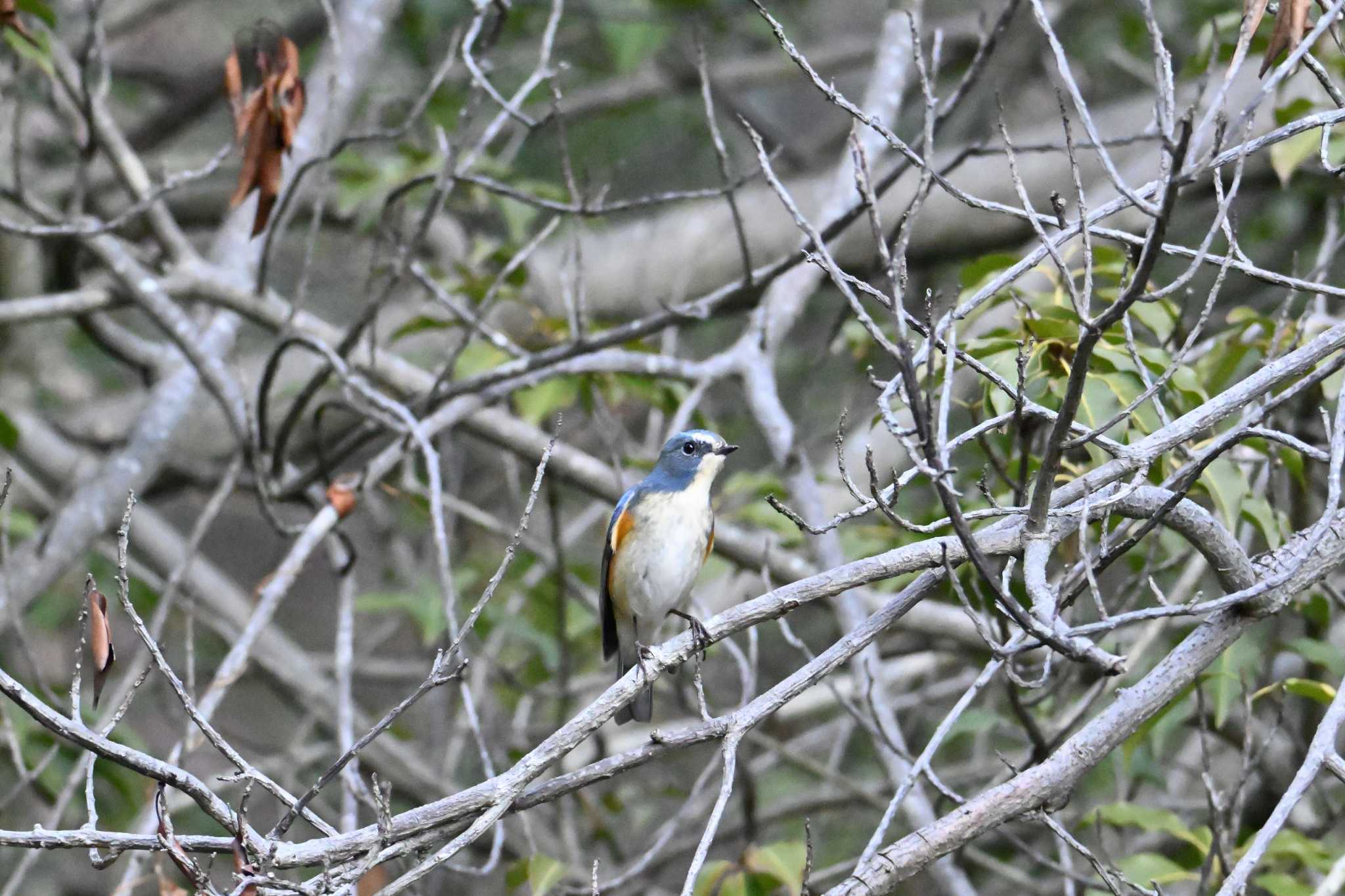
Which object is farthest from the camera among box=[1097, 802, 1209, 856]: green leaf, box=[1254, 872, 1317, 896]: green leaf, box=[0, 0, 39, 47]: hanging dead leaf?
box=[0, 0, 39, 47]: hanging dead leaf

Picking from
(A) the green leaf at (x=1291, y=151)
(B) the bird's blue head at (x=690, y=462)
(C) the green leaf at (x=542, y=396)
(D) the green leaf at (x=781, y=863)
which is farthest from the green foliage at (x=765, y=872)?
(A) the green leaf at (x=1291, y=151)

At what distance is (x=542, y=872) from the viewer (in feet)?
11.8

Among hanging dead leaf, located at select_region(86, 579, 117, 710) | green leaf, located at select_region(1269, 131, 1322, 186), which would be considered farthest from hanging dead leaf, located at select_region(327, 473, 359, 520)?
green leaf, located at select_region(1269, 131, 1322, 186)

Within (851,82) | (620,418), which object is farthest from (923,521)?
(851,82)

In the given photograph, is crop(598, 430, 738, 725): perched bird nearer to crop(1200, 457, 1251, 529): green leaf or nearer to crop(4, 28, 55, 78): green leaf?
crop(1200, 457, 1251, 529): green leaf

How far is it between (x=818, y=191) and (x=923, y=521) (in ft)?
9.54

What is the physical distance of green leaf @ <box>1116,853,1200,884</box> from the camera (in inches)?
139

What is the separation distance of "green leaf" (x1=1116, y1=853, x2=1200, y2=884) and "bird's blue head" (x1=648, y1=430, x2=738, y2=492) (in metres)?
1.82

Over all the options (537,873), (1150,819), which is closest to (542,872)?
(537,873)

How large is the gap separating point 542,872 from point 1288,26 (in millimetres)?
2706

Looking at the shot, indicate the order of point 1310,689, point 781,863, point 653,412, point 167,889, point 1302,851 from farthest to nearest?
point 653,412
point 781,863
point 1302,851
point 1310,689
point 167,889

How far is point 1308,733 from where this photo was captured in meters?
4.78

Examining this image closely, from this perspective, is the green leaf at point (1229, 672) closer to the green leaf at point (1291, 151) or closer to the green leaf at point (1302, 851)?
the green leaf at point (1302, 851)

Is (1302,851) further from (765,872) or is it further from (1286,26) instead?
(1286,26)
